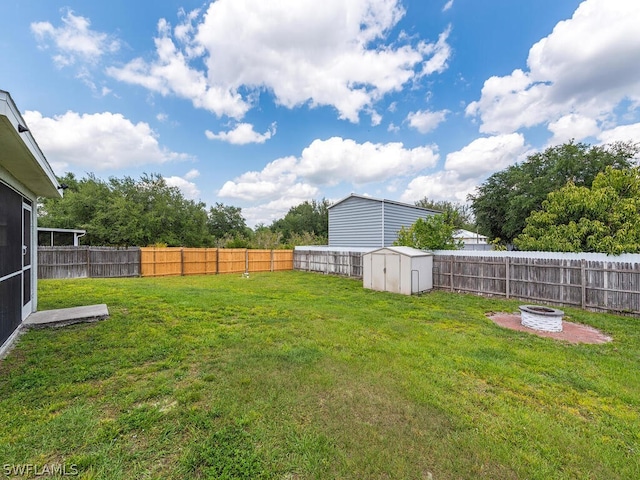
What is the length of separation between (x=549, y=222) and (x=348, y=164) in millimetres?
11347

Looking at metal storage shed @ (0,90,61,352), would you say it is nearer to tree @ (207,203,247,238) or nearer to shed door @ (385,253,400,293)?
shed door @ (385,253,400,293)

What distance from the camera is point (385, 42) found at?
9.30m

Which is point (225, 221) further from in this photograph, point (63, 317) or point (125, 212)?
point (63, 317)

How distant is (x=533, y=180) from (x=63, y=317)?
21212mm

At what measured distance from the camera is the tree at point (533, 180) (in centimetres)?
1393

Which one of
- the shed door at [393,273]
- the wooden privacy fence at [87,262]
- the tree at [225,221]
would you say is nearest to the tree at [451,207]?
the tree at [225,221]

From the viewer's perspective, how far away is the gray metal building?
1346 cm

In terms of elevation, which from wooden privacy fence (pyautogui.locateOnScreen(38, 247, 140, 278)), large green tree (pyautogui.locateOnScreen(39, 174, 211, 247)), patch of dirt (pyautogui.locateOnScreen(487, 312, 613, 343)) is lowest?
patch of dirt (pyautogui.locateOnScreen(487, 312, 613, 343))

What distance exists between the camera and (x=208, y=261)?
49.4 ft

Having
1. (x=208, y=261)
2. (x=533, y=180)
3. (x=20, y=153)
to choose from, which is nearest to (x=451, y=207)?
(x=533, y=180)

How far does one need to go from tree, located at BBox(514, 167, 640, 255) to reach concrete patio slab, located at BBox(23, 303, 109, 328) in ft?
38.8

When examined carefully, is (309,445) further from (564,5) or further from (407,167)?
(407,167)
